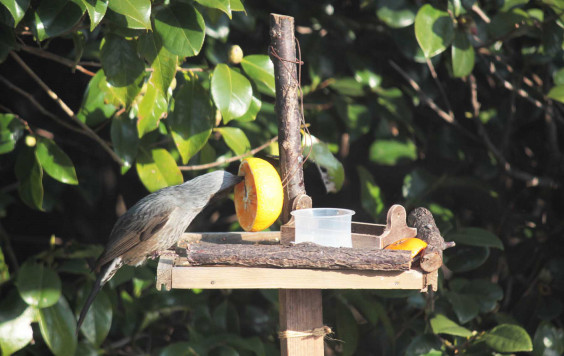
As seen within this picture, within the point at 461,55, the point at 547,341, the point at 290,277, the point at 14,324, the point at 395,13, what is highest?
the point at 395,13

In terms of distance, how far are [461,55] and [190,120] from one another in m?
1.35

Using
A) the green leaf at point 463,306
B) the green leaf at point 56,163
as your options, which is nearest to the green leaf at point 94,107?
the green leaf at point 56,163

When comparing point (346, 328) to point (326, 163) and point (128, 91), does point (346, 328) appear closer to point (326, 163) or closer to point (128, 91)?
point (326, 163)

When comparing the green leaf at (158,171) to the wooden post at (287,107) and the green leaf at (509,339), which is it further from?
the green leaf at (509,339)

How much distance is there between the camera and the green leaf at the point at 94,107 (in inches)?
116

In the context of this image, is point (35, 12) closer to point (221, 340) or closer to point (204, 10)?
point (204, 10)

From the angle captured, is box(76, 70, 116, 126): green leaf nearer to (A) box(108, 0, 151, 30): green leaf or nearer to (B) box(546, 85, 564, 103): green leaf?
(A) box(108, 0, 151, 30): green leaf

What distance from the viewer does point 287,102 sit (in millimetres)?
2467

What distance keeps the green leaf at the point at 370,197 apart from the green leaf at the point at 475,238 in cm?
39

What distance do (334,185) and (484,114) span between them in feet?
4.61

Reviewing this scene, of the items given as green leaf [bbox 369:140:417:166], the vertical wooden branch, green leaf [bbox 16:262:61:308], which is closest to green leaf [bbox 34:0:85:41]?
the vertical wooden branch

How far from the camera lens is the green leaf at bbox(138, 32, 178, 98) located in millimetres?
2447

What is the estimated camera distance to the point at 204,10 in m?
3.03

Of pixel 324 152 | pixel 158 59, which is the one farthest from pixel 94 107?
pixel 324 152
